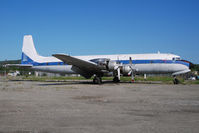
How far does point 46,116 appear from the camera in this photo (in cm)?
623

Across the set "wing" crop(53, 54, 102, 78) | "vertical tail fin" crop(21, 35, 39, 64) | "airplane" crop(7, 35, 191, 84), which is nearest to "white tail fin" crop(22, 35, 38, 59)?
"vertical tail fin" crop(21, 35, 39, 64)

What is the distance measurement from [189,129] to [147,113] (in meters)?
→ 1.95

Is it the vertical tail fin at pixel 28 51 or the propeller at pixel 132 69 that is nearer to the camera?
the propeller at pixel 132 69

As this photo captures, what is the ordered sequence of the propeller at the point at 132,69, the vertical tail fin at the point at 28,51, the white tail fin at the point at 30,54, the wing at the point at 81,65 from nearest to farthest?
the wing at the point at 81,65 → the propeller at the point at 132,69 → the white tail fin at the point at 30,54 → the vertical tail fin at the point at 28,51

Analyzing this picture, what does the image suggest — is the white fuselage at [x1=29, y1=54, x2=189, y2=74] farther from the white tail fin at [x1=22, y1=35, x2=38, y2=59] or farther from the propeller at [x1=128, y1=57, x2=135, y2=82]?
the white tail fin at [x1=22, y1=35, x2=38, y2=59]

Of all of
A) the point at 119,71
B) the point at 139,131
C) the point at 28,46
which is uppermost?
the point at 28,46

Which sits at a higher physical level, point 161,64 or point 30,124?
point 161,64

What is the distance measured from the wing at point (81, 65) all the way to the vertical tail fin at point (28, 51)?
8.56 m

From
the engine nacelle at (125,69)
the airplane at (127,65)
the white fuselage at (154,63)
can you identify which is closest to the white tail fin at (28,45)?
the airplane at (127,65)

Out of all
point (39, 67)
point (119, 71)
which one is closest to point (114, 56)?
point (119, 71)

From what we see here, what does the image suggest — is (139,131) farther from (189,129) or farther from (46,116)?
(46,116)

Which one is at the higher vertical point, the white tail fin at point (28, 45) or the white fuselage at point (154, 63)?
the white tail fin at point (28, 45)

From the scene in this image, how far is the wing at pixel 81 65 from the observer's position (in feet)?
64.4

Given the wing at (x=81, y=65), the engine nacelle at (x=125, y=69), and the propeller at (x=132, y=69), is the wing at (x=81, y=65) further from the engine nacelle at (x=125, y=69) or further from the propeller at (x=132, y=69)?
the propeller at (x=132, y=69)
